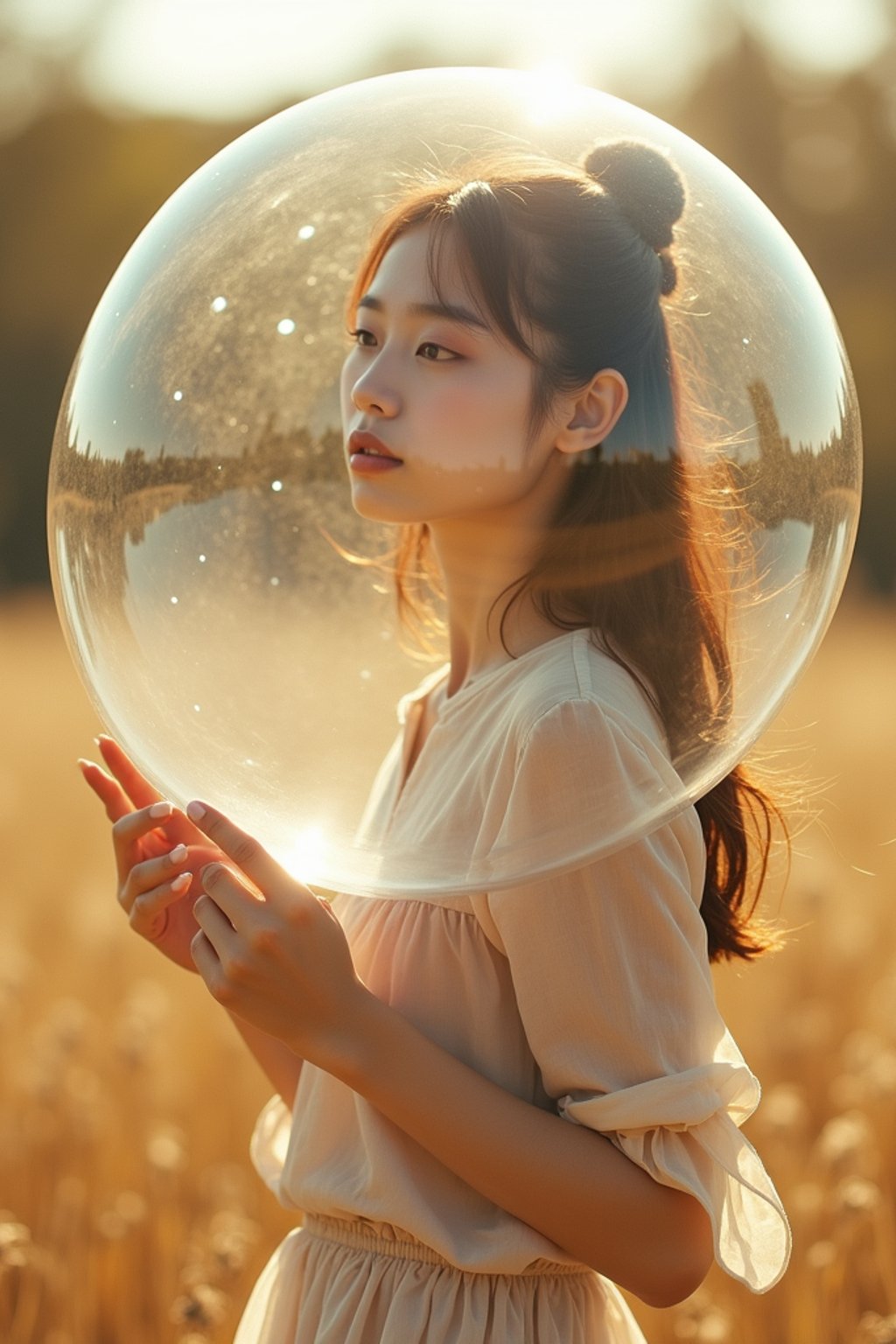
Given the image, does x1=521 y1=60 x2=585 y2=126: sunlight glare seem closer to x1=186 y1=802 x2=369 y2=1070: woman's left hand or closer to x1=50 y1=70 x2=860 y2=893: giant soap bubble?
x1=50 y1=70 x2=860 y2=893: giant soap bubble

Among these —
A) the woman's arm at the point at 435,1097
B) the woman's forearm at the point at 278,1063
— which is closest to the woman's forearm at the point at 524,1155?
the woman's arm at the point at 435,1097

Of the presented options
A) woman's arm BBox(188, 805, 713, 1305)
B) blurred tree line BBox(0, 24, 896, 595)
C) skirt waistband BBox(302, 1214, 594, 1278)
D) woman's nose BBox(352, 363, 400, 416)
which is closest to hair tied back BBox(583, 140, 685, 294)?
woman's nose BBox(352, 363, 400, 416)

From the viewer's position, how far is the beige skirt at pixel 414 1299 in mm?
1662

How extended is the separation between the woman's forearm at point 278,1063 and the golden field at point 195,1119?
0.40 meters

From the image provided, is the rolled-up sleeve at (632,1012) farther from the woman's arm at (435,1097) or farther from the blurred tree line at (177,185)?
Answer: the blurred tree line at (177,185)

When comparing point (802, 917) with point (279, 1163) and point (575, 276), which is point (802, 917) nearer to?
point (279, 1163)

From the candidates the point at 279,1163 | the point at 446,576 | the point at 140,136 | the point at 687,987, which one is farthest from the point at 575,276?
the point at 140,136

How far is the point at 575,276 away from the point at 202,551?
53 centimetres

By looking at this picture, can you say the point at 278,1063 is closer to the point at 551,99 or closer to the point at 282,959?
the point at 282,959

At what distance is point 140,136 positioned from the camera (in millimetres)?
27922

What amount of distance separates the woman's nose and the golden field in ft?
2.39

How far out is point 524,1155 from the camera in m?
1.58

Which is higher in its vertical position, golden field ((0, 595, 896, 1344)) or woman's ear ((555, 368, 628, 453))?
woman's ear ((555, 368, 628, 453))

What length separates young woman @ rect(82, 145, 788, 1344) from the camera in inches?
62.1
